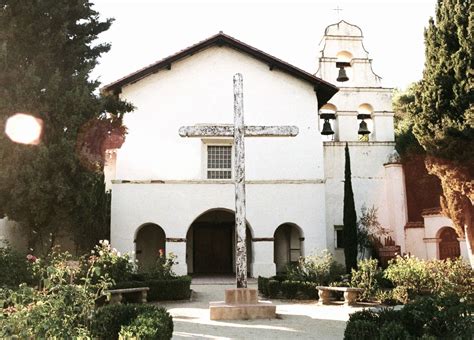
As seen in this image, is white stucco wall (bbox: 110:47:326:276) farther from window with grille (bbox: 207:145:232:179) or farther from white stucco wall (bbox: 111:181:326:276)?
window with grille (bbox: 207:145:232:179)

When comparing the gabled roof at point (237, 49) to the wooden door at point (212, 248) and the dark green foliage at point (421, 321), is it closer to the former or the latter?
the wooden door at point (212, 248)

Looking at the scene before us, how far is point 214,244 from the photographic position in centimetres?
2131

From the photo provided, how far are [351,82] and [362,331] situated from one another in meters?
15.3

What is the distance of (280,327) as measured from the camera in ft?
28.2

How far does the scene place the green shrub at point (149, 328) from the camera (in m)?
5.59

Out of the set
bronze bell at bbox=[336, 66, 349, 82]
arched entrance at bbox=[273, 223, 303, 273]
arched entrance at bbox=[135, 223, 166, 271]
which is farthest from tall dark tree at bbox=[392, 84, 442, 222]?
arched entrance at bbox=[135, 223, 166, 271]

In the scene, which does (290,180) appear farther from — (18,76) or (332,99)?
(18,76)

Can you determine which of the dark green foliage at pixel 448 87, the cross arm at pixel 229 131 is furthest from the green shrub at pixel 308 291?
the dark green foliage at pixel 448 87

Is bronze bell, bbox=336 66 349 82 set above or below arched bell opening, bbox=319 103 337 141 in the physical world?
above

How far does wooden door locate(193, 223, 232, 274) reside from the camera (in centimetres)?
2116

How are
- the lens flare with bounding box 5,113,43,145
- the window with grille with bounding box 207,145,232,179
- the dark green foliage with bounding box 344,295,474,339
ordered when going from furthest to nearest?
the window with grille with bounding box 207,145,232,179 → the lens flare with bounding box 5,113,43,145 → the dark green foliage with bounding box 344,295,474,339

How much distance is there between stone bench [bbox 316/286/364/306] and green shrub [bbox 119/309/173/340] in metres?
6.16

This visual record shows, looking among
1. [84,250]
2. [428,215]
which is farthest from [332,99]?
[84,250]

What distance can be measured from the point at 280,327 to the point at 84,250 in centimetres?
1084
